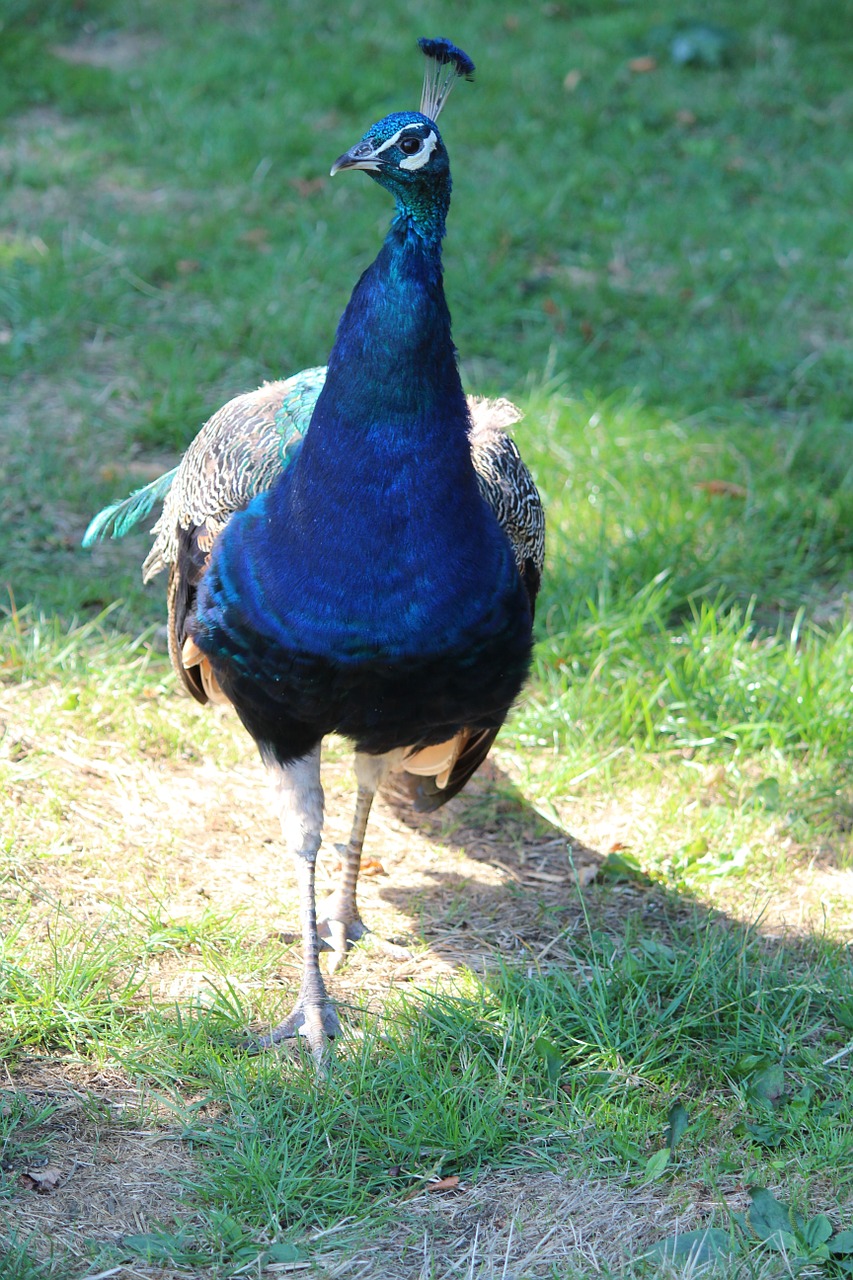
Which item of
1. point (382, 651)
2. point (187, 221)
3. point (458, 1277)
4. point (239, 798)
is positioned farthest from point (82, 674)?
point (187, 221)

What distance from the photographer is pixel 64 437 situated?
5.25 m

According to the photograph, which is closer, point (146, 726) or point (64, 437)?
point (146, 726)

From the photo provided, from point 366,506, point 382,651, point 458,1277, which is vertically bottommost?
point 458,1277

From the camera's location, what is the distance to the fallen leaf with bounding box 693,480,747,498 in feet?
16.9

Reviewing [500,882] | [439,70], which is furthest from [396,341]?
[500,882]

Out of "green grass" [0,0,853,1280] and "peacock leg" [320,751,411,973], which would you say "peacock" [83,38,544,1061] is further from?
"green grass" [0,0,853,1280]

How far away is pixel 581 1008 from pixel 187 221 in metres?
4.78

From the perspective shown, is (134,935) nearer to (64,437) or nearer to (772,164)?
(64,437)

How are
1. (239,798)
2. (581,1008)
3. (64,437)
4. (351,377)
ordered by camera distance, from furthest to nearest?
(64,437) < (239,798) < (581,1008) < (351,377)

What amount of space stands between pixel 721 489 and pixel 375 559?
8.63ft

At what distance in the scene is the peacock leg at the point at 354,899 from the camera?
3.46m

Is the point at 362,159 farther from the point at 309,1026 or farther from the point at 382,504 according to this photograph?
the point at 309,1026

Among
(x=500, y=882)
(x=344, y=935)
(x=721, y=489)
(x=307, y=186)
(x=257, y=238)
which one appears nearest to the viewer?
(x=344, y=935)

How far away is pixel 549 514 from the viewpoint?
16.6 feet
